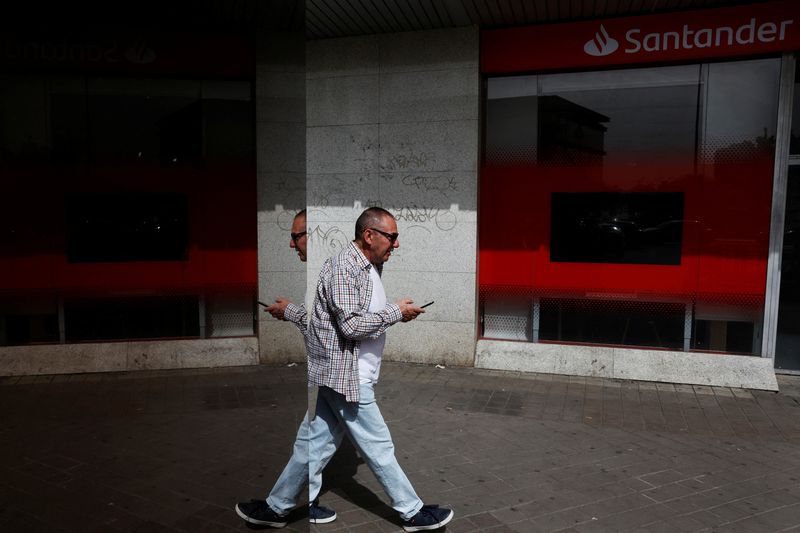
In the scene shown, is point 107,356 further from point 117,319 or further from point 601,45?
point 601,45

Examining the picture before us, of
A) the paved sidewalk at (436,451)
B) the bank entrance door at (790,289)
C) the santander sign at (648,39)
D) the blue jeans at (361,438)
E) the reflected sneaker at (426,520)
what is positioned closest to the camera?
Answer: the paved sidewalk at (436,451)

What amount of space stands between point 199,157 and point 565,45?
6.01 m

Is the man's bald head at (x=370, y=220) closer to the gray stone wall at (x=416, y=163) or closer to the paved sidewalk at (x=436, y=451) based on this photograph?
the paved sidewalk at (x=436, y=451)

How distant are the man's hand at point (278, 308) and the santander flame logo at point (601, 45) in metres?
5.76

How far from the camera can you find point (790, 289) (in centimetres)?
643

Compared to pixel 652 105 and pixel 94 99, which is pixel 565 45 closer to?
pixel 652 105

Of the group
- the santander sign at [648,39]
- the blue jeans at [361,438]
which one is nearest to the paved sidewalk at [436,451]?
the blue jeans at [361,438]

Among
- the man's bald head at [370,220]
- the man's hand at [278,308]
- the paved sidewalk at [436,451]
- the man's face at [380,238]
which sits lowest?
the paved sidewalk at [436,451]

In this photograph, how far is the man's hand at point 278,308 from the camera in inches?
65.3

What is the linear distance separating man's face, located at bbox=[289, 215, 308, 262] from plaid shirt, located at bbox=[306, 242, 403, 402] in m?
1.06

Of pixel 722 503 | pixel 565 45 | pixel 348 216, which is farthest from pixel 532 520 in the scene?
pixel 565 45

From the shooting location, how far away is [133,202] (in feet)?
3.92

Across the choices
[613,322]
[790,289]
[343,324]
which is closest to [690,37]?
[790,289]

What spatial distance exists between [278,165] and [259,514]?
1.15 m
